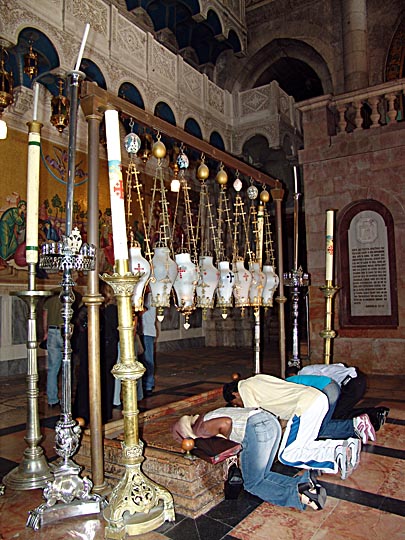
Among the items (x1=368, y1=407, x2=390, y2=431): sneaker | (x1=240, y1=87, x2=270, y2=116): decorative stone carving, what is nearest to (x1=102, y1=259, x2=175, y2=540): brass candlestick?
(x1=368, y1=407, x2=390, y2=431): sneaker

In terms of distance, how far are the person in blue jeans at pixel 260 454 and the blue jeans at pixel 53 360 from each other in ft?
8.95

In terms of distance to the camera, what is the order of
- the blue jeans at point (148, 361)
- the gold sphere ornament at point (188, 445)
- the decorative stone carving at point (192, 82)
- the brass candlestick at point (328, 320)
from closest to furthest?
the gold sphere ornament at point (188, 445) → the brass candlestick at point (328, 320) → the blue jeans at point (148, 361) → the decorative stone carving at point (192, 82)

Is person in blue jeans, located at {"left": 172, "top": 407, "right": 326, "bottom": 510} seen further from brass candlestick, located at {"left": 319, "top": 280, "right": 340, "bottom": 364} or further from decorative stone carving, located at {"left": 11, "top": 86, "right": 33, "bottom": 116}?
decorative stone carving, located at {"left": 11, "top": 86, "right": 33, "bottom": 116}

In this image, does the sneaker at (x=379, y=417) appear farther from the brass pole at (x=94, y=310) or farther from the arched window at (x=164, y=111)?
the arched window at (x=164, y=111)

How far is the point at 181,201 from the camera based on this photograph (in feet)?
38.8

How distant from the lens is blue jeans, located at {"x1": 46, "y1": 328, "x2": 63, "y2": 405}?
16.7 feet

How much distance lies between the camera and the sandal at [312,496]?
239 centimetres

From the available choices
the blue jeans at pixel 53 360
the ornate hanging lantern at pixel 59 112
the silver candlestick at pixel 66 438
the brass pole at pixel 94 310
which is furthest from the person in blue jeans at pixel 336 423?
the ornate hanging lantern at pixel 59 112

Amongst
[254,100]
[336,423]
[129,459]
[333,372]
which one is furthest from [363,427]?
[254,100]

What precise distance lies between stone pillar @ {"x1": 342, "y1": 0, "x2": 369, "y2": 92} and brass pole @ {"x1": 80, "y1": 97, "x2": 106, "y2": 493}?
10.0 m

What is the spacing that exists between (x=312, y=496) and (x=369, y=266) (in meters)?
5.28

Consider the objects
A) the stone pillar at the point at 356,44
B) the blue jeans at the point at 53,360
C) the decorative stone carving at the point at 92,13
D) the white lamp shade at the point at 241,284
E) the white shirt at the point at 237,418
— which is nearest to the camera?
the white shirt at the point at 237,418

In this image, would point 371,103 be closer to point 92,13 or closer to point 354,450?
point 92,13

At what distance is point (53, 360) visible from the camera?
201 inches
